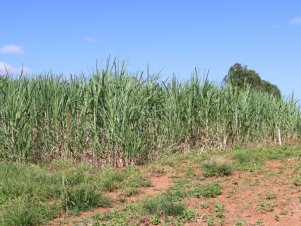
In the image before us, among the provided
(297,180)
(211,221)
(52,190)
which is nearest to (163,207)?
(211,221)

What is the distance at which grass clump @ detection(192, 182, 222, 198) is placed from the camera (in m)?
6.37

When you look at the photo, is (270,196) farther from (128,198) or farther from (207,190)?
(128,198)

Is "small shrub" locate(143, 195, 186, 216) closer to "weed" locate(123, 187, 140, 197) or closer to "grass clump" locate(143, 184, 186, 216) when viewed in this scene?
"grass clump" locate(143, 184, 186, 216)

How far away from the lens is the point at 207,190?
21.2 feet

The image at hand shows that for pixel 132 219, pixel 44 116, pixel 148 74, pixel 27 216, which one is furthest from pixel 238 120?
pixel 27 216

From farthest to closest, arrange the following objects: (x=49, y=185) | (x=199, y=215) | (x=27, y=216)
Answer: (x=49, y=185) → (x=199, y=215) → (x=27, y=216)

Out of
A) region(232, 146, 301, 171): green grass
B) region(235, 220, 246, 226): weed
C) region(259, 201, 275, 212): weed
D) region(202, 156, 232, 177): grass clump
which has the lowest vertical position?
region(235, 220, 246, 226): weed

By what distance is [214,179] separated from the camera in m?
7.37

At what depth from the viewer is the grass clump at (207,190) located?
6.37 meters

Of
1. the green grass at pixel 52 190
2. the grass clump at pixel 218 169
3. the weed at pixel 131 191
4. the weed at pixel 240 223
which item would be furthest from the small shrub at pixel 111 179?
the weed at pixel 240 223

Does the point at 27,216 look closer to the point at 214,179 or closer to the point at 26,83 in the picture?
the point at 214,179

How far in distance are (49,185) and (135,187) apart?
4.44ft

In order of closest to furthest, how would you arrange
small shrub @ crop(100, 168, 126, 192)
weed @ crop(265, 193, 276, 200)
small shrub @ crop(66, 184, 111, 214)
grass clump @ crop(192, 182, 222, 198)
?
1. small shrub @ crop(66, 184, 111, 214)
2. weed @ crop(265, 193, 276, 200)
3. grass clump @ crop(192, 182, 222, 198)
4. small shrub @ crop(100, 168, 126, 192)

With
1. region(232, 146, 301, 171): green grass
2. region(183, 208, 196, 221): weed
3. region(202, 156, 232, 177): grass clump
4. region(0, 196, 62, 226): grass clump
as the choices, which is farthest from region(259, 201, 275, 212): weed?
region(0, 196, 62, 226): grass clump
